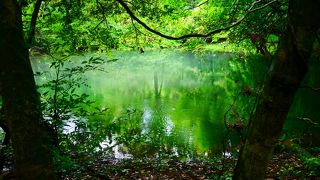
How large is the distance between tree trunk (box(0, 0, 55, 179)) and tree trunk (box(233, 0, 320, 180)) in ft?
4.91

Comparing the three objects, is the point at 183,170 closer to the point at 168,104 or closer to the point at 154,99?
the point at 168,104

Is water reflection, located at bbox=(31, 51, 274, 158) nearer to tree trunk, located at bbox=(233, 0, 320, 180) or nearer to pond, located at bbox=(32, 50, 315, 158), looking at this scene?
pond, located at bbox=(32, 50, 315, 158)

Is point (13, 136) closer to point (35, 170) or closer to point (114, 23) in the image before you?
point (35, 170)

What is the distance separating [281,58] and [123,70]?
37419 mm

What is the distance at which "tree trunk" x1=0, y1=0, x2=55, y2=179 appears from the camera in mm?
2576

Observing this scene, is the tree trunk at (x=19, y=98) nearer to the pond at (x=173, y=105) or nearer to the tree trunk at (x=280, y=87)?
the tree trunk at (x=280, y=87)

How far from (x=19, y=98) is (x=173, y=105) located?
19571 millimetres

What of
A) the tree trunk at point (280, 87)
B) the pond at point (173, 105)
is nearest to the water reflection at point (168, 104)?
the pond at point (173, 105)

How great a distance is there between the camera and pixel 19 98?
2633 mm

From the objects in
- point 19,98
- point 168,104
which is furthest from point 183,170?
point 168,104

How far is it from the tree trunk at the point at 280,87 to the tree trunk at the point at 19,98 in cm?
150

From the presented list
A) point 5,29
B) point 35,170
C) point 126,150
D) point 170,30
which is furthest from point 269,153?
point 170,30

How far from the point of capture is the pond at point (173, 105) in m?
11.7

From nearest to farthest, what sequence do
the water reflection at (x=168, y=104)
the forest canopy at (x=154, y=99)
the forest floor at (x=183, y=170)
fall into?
the forest canopy at (x=154, y=99), the forest floor at (x=183, y=170), the water reflection at (x=168, y=104)
